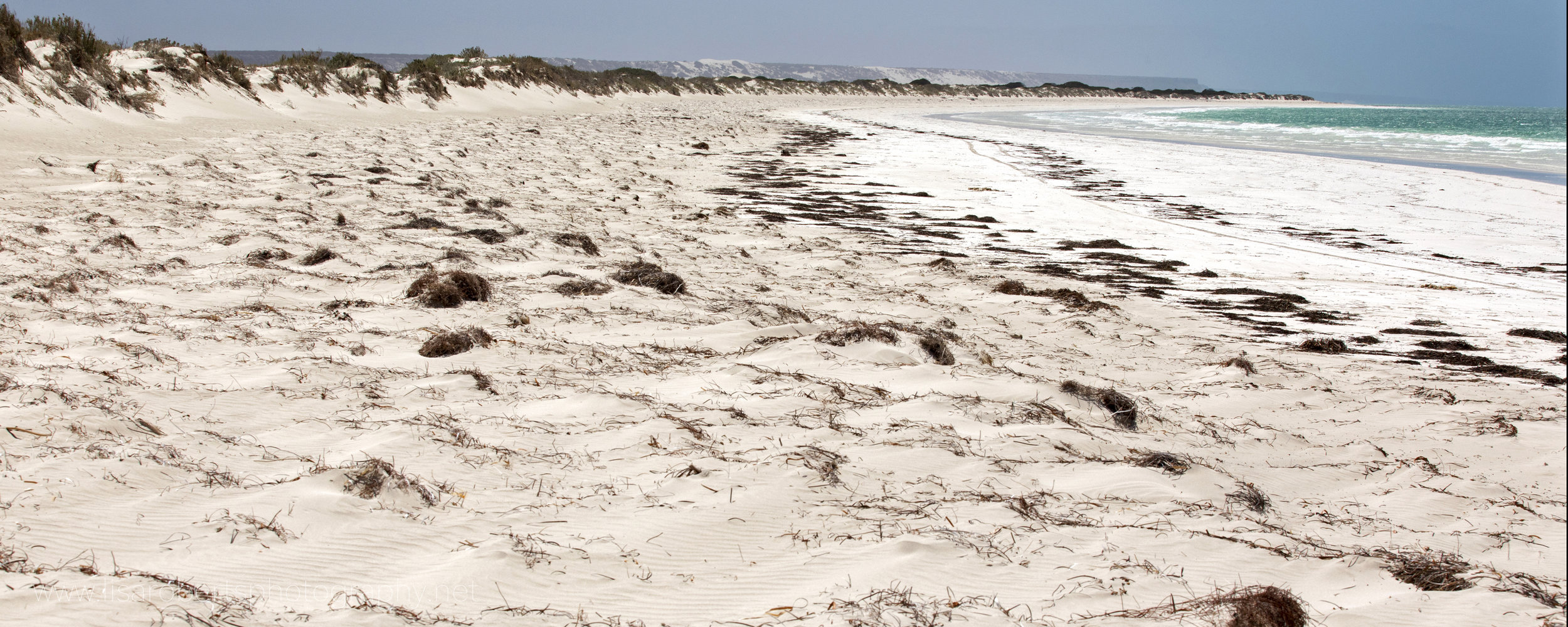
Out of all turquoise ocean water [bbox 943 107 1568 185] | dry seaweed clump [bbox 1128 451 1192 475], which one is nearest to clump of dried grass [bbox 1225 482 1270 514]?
dry seaweed clump [bbox 1128 451 1192 475]

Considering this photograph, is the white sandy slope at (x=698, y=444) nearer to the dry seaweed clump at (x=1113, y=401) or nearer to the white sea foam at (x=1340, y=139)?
the dry seaweed clump at (x=1113, y=401)

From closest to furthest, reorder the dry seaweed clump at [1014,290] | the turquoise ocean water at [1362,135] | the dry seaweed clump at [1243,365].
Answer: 1. the dry seaweed clump at [1243,365]
2. the dry seaweed clump at [1014,290]
3. the turquoise ocean water at [1362,135]

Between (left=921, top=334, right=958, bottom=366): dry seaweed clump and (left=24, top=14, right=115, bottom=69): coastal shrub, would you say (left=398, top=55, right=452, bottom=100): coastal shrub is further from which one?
(left=921, top=334, right=958, bottom=366): dry seaweed clump

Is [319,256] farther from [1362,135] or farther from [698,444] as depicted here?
[1362,135]

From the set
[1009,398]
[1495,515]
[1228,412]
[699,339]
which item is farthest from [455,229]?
[1495,515]

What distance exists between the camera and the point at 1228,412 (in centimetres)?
367

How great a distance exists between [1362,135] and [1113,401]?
1162 inches

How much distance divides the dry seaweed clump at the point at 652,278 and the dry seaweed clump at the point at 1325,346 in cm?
348

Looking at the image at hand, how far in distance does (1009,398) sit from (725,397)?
115 centimetres

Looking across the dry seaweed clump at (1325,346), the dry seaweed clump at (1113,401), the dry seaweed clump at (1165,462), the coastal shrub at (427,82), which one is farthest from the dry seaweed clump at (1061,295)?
the coastal shrub at (427,82)

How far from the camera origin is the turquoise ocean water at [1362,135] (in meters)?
18.2

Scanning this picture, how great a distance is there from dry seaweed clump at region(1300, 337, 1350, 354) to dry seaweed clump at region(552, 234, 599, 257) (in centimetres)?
439

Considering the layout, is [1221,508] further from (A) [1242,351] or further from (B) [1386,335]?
(B) [1386,335]

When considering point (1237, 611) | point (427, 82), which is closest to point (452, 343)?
point (1237, 611)
